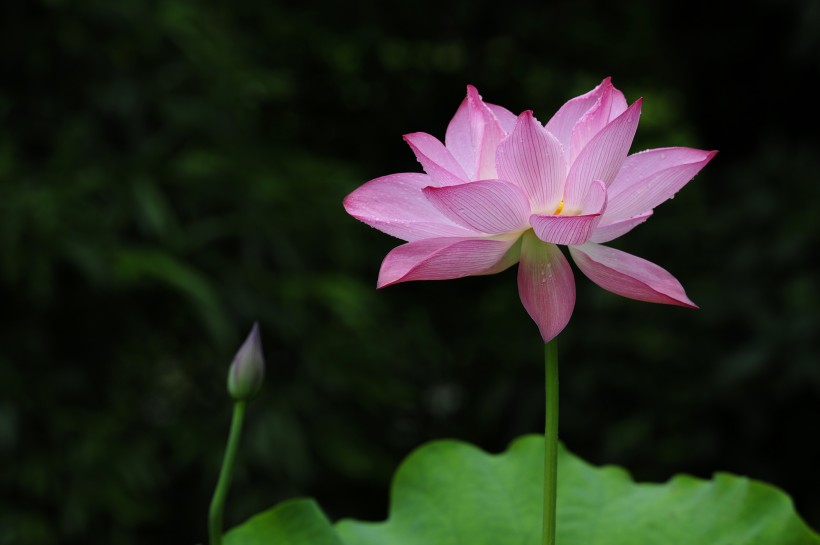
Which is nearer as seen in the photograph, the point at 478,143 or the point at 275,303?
the point at 478,143

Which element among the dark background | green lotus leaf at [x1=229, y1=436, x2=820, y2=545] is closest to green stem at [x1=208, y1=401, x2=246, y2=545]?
green lotus leaf at [x1=229, y1=436, x2=820, y2=545]

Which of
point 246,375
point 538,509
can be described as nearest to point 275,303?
point 538,509

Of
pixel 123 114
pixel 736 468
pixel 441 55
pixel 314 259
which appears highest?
pixel 441 55

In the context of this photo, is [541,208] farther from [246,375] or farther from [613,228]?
[246,375]

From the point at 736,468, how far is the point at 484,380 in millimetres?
635

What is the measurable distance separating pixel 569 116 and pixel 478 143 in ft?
0.15

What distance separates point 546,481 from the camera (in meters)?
0.36

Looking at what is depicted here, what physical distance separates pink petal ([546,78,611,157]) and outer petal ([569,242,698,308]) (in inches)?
2.5

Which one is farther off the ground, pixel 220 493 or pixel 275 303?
pixel 275 303

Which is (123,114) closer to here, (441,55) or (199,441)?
(199,441)

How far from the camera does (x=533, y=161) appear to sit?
376mm

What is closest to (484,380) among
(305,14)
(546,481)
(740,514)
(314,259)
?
(314,259)

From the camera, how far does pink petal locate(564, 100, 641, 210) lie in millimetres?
366

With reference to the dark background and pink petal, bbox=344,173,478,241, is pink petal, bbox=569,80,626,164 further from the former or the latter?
the dark background
